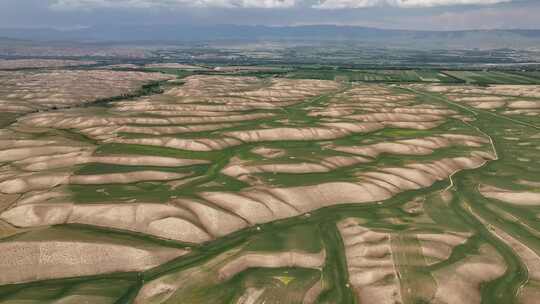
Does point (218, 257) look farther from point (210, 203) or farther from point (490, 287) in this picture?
point (490, 287)

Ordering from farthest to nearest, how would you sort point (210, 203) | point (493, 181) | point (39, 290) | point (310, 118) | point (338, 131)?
point (310, 118) → point (338, 131) → point (493, 181) → point (210, 203) → point (39, 290)

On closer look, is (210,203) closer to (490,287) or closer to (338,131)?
(490,287)

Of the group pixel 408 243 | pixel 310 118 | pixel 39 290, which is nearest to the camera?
pixel 39 290

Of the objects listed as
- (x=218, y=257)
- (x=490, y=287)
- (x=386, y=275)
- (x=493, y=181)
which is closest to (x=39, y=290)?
(x=218, y=257)

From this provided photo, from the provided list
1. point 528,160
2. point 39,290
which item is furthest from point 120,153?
point 528,160

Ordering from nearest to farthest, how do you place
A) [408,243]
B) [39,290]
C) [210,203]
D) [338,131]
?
[39,290]
[408,243]
[210,203]
[338,131]

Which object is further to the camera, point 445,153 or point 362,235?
point 445,153
